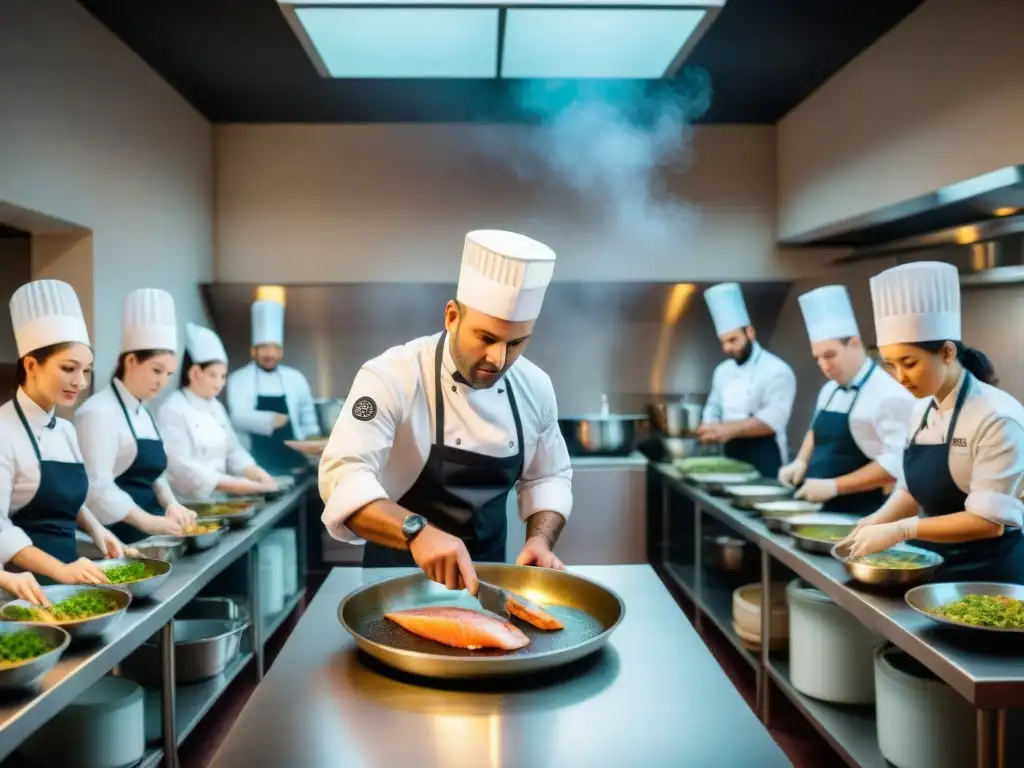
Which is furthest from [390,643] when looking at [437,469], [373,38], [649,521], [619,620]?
[649,521]

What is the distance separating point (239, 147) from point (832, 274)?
368cm

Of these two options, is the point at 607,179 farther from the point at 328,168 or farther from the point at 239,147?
the point at 239,147

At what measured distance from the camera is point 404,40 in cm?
320

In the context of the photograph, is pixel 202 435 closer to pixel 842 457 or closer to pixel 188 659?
pixel 188 659

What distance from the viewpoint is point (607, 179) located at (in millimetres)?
5277

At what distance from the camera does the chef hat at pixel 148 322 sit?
3.24 meters

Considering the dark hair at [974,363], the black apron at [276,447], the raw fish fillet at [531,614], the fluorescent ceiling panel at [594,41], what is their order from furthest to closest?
the black apron at [276,447]
the fluorescent ceiling panel at [594,41]
the dark hair at [974,363]
the raw fish fillet at [531,614]

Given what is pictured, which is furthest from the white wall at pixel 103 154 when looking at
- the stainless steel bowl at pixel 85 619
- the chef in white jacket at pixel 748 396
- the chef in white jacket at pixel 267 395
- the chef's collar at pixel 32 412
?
the chef in white jacket at pixel 748 396

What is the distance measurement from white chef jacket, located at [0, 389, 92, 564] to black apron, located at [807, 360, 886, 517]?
2833 mm

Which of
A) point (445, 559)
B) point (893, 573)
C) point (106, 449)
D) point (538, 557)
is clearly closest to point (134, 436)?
point (106, 449)

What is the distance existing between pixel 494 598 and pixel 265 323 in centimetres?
386

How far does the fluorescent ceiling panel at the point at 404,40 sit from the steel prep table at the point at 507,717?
2.23m

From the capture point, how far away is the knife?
1.45 meters

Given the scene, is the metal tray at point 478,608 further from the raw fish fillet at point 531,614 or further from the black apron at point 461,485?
the black apron at point 461,485
